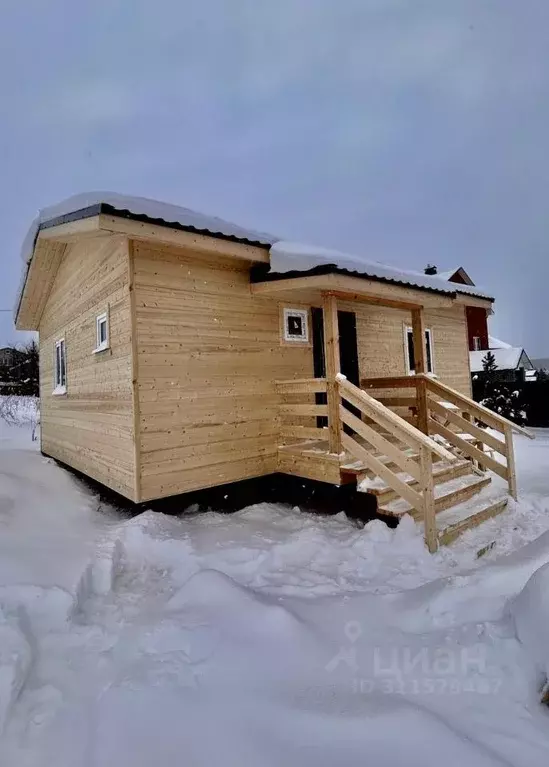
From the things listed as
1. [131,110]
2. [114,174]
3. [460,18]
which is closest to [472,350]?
[460,18]

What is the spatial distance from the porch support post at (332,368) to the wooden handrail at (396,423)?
0.13 meters

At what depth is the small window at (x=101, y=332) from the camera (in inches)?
249

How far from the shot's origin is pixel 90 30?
63875mm

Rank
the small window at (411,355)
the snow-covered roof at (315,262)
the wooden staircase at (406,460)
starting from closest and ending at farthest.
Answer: the wooden staircase at (406,460)
the snow-covered roof at (315,262)
the small window at (411,355)

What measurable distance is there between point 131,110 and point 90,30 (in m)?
47.2

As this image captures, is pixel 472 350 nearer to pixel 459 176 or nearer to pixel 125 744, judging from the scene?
pixel 125 744

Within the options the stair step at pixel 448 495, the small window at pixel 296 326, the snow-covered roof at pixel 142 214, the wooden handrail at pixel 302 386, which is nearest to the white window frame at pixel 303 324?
the small window at pixel 296 326

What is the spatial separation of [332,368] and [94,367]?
3.71 m

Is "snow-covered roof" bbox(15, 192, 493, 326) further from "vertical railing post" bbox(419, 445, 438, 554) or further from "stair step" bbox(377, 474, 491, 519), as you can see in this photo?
"stair step" bbox(377, 474, 491, 519)

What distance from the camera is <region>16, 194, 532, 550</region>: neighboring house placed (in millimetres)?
5445

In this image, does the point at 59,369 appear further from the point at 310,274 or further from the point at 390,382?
the point at 390,382

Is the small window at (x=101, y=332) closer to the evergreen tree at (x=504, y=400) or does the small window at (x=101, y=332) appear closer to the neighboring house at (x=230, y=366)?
the neighboring house at (x=230, y=366)

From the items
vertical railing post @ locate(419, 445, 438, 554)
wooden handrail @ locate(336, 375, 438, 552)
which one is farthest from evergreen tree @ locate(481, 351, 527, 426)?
vertical railing post @ locate(419, 445, 438, 554)

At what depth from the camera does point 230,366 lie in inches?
250
